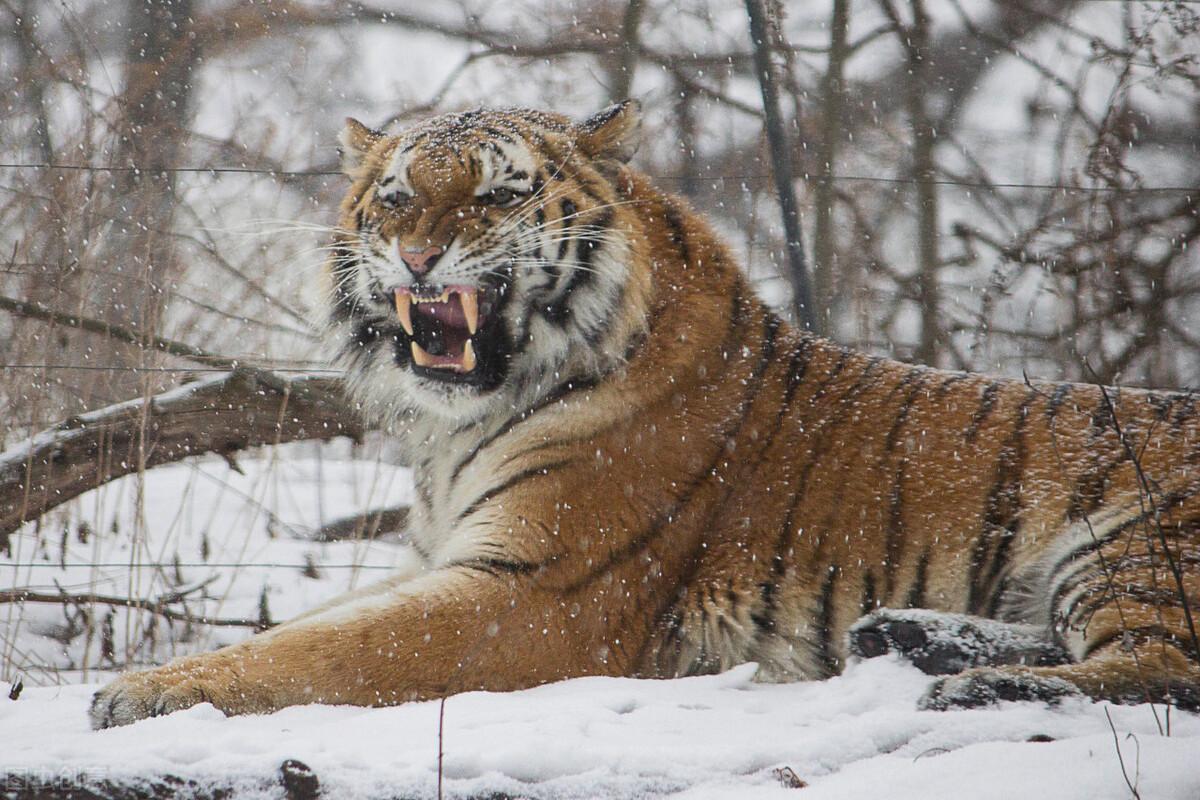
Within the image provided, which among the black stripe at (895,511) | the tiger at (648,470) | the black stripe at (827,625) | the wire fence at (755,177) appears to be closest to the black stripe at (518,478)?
the tiger at (648,470)

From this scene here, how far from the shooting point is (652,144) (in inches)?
199

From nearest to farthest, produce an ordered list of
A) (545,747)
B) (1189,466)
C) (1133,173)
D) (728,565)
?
(545,747), (1189,466), (728,565), (1133,173)

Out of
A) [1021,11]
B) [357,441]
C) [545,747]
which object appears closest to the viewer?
[545,747]

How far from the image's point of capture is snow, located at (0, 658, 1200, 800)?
1477mm

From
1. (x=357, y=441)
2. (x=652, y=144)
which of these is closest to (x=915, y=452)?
(x=357, y=441)

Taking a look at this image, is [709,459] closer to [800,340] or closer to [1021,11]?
[800,340]

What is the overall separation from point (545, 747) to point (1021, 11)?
4.93 meters

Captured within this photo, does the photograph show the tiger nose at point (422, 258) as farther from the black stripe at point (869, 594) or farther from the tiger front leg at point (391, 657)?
the black stripe at point (869, 594)

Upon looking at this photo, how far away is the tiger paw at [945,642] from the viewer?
2.11 meters

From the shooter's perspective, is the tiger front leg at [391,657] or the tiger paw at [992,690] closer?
the tiger paw at [992,690]

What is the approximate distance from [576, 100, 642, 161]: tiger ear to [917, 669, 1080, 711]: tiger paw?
1583mm

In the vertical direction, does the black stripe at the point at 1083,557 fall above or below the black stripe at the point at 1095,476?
below

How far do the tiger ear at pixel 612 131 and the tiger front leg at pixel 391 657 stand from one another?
1.16 m

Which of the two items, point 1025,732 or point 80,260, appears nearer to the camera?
point 1025,732
